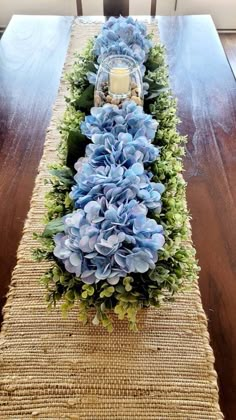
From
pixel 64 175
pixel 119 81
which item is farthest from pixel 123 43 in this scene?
pixel 64 175

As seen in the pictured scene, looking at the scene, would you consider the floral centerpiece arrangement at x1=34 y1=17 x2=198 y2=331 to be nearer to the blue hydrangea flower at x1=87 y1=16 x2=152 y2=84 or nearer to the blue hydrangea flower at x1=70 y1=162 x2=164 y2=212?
the blue hydrangea flower at x1=70 y1=162 x2=164 y2=212

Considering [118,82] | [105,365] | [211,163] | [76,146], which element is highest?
[118,82]

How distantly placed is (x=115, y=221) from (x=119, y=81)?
0.43 meters

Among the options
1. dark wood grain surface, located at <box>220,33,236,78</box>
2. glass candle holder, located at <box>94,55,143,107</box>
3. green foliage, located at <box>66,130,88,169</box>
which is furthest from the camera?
dark wood grain surface, located at <box>220,33,236,78</box>

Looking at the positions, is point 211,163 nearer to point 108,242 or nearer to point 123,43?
point 123,43

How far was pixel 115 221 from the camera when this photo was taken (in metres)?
0.62

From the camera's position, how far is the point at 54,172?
79 centimetres

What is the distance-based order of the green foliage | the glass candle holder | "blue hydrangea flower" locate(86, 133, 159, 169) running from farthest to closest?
the glass candle holder < the green foliage < "blue hydrangea flower" locate(86, 133, 159, 169)

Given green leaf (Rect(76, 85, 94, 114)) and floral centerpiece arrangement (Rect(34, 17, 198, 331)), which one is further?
green leaf (Rect(76, 85, 94, 114))

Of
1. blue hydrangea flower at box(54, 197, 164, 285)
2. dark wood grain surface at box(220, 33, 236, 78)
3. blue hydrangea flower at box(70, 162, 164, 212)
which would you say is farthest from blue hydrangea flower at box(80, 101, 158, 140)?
dark wood grain surface at box(220, 33, 236, 78)

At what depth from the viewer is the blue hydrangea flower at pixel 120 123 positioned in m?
0.79

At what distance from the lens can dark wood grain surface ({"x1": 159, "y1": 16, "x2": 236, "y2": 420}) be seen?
2.41 feet

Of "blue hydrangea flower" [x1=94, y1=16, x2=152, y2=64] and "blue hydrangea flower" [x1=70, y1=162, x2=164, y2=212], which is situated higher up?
"blue hydrangea flower" [x1=94, y1=16, x2=152, y2=64]

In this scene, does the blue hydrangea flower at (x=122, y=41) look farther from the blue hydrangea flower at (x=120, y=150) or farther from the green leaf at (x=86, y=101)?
the blue hydrangea flower at (x=120, y=150)
